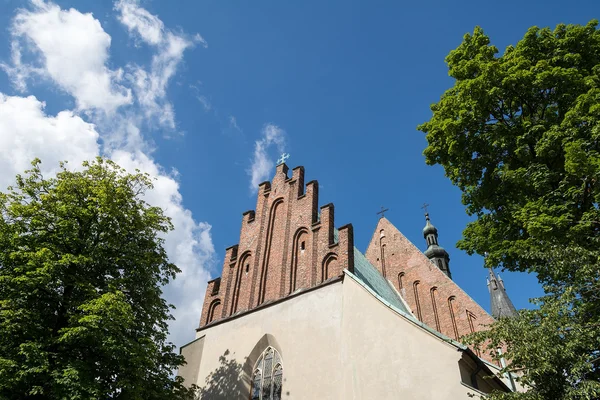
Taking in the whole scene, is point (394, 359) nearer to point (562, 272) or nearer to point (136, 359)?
point (562, 272)

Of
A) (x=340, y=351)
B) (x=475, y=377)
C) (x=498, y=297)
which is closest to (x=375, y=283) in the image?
(x=340, y=351)

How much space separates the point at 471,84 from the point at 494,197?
117 inches

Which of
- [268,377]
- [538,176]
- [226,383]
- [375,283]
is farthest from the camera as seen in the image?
[375,283]

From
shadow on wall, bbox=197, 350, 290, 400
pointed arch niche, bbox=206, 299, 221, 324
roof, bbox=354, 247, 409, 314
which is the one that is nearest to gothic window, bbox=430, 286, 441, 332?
roof, bbox=354, 247, 409, 314

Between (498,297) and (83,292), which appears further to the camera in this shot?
(498,297)

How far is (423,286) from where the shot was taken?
22.7 m

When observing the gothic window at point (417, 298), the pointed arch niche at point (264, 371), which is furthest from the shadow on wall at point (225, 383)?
the gothic window at point (417, 298)

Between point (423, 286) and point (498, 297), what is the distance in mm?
11220

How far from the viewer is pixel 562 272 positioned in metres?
8.14

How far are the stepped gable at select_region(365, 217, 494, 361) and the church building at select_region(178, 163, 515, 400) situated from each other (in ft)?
0.35

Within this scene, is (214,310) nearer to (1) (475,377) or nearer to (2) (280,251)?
(2) (280,251)

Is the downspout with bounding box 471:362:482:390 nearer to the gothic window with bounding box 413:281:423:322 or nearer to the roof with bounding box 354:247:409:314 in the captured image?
the roof with bounding box 354:247:409:314

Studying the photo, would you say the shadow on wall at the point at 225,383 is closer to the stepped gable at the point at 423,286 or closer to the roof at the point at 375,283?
the roof at the point at 375,283

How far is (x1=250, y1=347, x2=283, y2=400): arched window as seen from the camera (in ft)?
42.2
